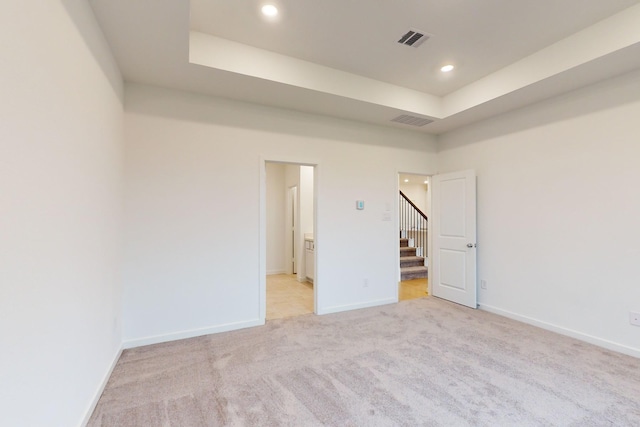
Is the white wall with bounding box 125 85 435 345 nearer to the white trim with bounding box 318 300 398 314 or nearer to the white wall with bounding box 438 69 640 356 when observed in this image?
the white trim with bounding box 318 300 398 314

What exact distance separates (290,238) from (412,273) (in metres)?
2.81

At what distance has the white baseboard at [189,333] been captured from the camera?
3017 millimetres

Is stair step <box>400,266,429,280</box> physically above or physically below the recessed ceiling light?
below

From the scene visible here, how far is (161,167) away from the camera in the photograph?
10.4 ft

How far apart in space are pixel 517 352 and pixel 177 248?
3.61m

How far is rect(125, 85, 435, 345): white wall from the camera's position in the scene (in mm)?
3092

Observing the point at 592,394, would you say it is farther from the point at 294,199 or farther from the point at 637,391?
the point at 294,199

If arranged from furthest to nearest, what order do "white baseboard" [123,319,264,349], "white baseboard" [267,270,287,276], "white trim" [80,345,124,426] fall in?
"white baseboard" [267,270,287,276] → "white baseboard" [123,319,264,349] → "white trim" [80,345,124,426]

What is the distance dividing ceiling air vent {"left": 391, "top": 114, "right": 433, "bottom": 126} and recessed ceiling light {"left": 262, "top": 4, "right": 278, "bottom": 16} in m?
2.20

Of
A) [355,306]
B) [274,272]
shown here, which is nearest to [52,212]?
[355,306]

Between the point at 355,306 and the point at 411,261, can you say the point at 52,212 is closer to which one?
the point at 355,306

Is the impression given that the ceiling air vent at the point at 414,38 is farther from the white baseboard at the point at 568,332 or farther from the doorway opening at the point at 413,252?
the white baseboard at the point at 568,332

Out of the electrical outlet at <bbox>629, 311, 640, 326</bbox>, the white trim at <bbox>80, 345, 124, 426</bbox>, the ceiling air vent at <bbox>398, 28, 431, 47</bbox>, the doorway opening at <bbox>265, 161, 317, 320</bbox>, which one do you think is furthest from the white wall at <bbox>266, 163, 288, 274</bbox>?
the electrical outlet at <bbox>629, 311, 640, 326</bbox>

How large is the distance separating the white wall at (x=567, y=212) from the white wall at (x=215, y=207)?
1.73 m
